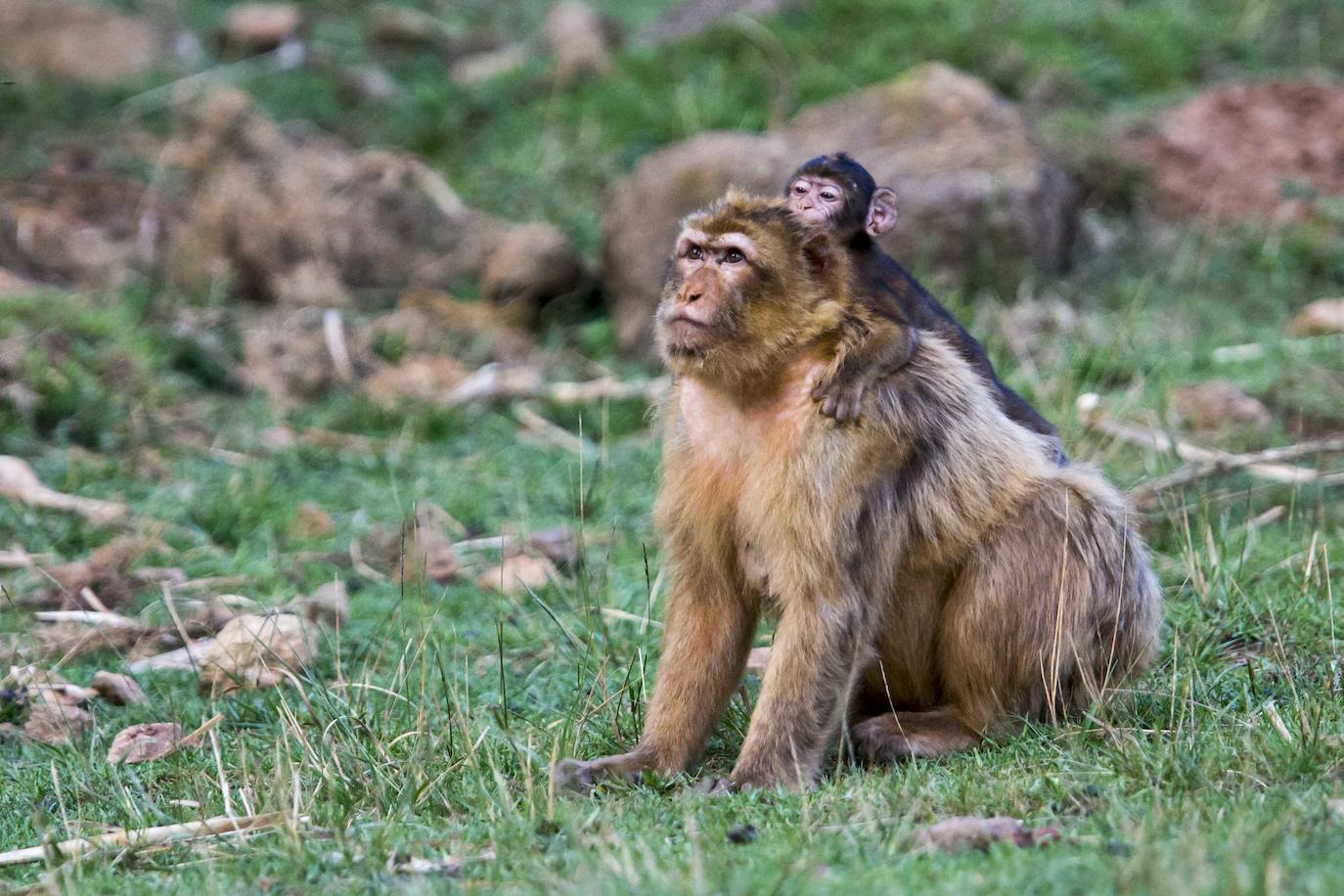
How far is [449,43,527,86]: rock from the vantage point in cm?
1430

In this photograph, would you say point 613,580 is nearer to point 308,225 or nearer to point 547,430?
point 547,430

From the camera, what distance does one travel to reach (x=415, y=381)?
32.5 feet

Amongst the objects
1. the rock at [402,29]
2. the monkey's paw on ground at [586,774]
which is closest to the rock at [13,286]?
the rock at [402,29]

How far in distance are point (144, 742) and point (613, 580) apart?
219cm

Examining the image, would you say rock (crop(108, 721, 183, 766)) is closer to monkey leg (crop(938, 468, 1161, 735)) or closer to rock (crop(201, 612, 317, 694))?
rock (crop(201, 612, 317, 694))

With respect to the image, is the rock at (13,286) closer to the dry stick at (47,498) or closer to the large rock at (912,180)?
the dry stick at (47,498)

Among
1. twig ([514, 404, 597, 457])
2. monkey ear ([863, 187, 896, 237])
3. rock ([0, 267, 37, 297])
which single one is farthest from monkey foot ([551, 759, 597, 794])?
rock ([0, 267, 37, 297])

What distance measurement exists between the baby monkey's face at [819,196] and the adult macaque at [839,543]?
0.86 meters

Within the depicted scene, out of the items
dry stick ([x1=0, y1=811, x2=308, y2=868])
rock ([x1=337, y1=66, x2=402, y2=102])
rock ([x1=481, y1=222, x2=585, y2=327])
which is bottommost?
dry stick ([x1=0, y1=811, x2=308, y2=868])

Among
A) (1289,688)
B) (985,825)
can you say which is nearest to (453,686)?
Answer: (985,825)

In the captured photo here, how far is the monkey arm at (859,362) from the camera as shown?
15.6 feet

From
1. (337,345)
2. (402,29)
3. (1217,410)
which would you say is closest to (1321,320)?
(1217,410)

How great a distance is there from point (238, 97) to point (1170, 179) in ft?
21.3

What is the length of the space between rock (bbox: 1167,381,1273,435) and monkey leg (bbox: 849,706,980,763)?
144 inches
